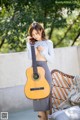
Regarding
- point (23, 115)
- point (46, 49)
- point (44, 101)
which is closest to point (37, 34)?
point (46, 49)

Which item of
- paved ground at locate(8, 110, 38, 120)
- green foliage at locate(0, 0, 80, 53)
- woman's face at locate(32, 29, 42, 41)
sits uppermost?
woman's face at locate(32, 29, 42, 41)

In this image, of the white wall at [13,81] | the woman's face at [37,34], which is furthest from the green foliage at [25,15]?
the woman's face at [37,34]

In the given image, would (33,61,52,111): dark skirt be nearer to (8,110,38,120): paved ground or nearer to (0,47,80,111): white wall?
(8,110,38,120): paved ground

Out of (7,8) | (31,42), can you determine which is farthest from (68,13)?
(31,42)

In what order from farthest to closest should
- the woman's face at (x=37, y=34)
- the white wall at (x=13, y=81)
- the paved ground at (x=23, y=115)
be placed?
1. the white wall at (x=13, y=81)
2. the paved ground at (x=23, y=115)
3. the woman's face at (x=37, y=34)

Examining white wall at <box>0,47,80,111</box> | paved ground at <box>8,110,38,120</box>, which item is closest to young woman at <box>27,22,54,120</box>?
paved ground at <box>8,110,38,120</box>

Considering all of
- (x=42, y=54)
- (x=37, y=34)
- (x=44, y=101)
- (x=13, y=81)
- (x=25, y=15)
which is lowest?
(x=13, y=81)

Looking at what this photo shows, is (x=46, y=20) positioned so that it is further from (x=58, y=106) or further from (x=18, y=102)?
(x=58, y=106)

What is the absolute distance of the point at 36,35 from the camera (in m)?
3.29

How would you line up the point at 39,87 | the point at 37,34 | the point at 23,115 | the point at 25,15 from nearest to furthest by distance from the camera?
the point at 39,87, the point at 37,34, the point at 23,115, the point at 25,15

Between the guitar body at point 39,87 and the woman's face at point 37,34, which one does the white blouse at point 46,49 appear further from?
the guitar body at point 39,87

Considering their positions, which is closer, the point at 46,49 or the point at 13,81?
the point at 46,49

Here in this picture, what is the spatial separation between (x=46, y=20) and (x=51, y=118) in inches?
159

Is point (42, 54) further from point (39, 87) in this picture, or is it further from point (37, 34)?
point (39, 87)
